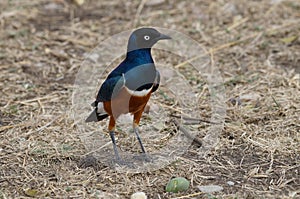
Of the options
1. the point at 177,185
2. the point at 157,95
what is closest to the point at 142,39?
the point at 177,185

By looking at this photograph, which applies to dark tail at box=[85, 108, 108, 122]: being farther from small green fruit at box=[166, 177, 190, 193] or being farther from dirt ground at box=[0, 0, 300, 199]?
small green fruit at box=[166, 177, 190, 193]

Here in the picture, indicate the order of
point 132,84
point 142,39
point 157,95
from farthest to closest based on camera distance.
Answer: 1. point 157,95
2. point 142,39
3. point 132,84

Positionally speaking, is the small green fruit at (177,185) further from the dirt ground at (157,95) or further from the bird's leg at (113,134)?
the bird's leg at (113,134)

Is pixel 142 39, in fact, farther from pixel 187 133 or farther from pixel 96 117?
pixel 187 133

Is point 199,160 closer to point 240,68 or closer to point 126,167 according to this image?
point 126,167

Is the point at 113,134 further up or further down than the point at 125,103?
further down

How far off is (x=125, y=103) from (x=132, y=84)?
6.4 inches

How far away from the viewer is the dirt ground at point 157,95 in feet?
14.5

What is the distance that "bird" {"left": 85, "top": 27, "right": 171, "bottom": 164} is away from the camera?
4.50 m

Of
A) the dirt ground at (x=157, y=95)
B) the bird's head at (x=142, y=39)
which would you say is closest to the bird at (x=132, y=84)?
the bird's head at (x=142, y=39)

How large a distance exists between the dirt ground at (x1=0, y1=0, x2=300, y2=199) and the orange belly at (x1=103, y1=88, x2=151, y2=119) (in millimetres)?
457

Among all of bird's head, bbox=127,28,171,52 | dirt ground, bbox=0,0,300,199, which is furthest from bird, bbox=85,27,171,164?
dirt ground, bbox=0,0,300,199

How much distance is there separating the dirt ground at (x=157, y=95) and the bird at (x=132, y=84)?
458mm

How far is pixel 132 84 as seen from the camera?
4477mm
